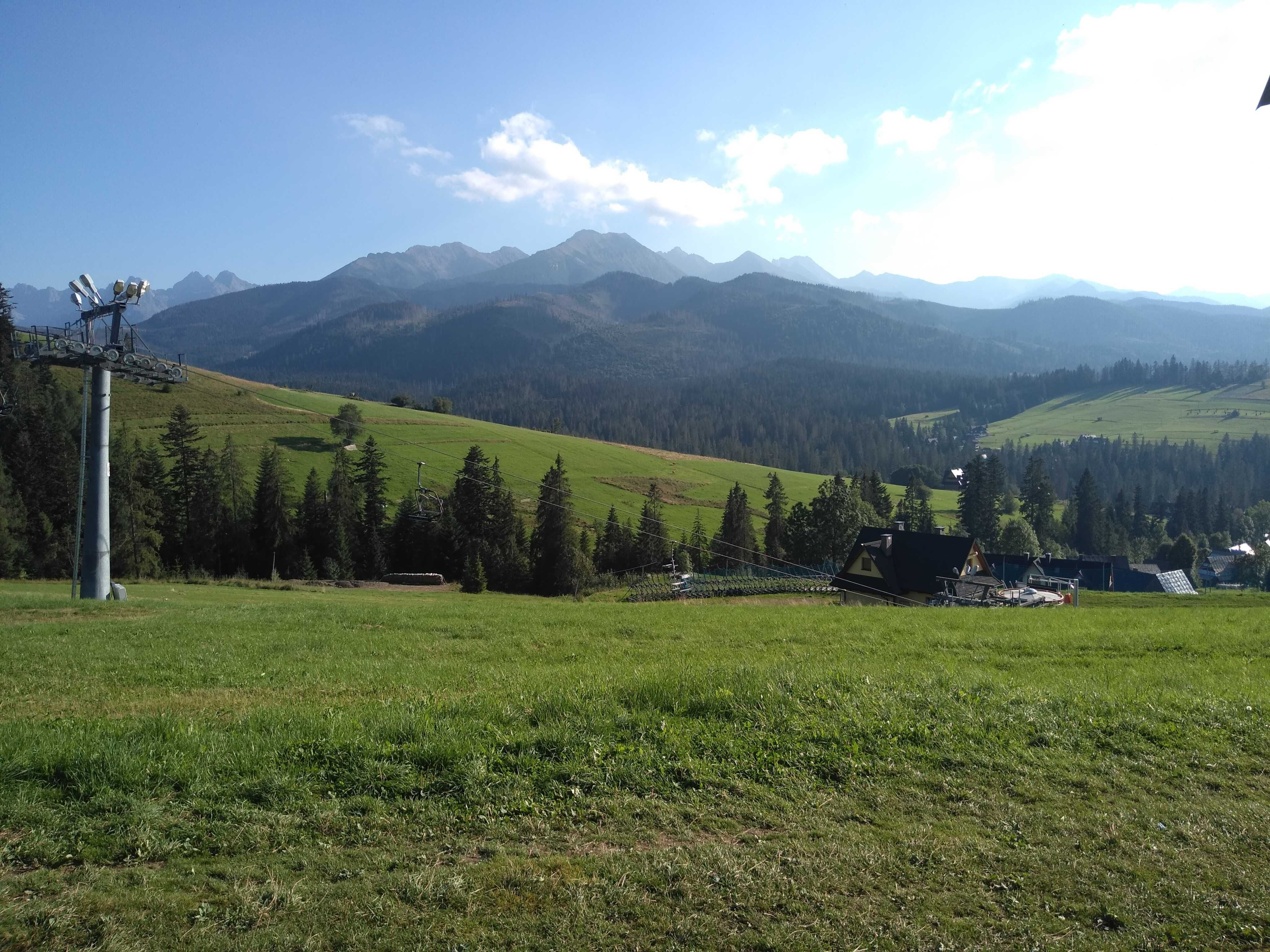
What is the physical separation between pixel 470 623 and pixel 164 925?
14.9 meters

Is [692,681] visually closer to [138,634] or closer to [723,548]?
[138,634]

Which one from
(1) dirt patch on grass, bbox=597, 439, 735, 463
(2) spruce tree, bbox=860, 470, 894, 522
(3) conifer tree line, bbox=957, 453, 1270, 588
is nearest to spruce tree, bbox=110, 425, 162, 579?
(2) spruce tree, bbox=860, 470, 894, 522

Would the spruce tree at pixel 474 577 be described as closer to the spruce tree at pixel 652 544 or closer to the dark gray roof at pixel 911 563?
the spruce tree at pixel 652 544

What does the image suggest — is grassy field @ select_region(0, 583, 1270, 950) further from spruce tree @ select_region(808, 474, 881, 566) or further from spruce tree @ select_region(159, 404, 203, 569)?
spruce tree @ select_region(159, 404, 203, 569)

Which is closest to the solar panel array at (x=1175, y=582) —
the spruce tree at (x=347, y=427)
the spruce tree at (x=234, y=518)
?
the spruce tree at (x=234, y=518)

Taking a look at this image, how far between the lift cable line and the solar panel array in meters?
52.1

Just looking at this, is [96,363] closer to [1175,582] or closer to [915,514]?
[915,514]

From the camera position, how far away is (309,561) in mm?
71375

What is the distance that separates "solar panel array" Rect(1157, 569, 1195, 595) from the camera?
93125 mm

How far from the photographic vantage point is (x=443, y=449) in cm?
11388

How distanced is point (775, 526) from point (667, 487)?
3146 centimetres

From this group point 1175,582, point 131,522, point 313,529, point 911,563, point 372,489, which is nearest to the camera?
point 911,563

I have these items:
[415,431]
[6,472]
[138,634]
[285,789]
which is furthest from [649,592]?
[415,431]

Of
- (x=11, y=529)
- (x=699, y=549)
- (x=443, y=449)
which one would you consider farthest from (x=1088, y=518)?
(x=11, y=529)
